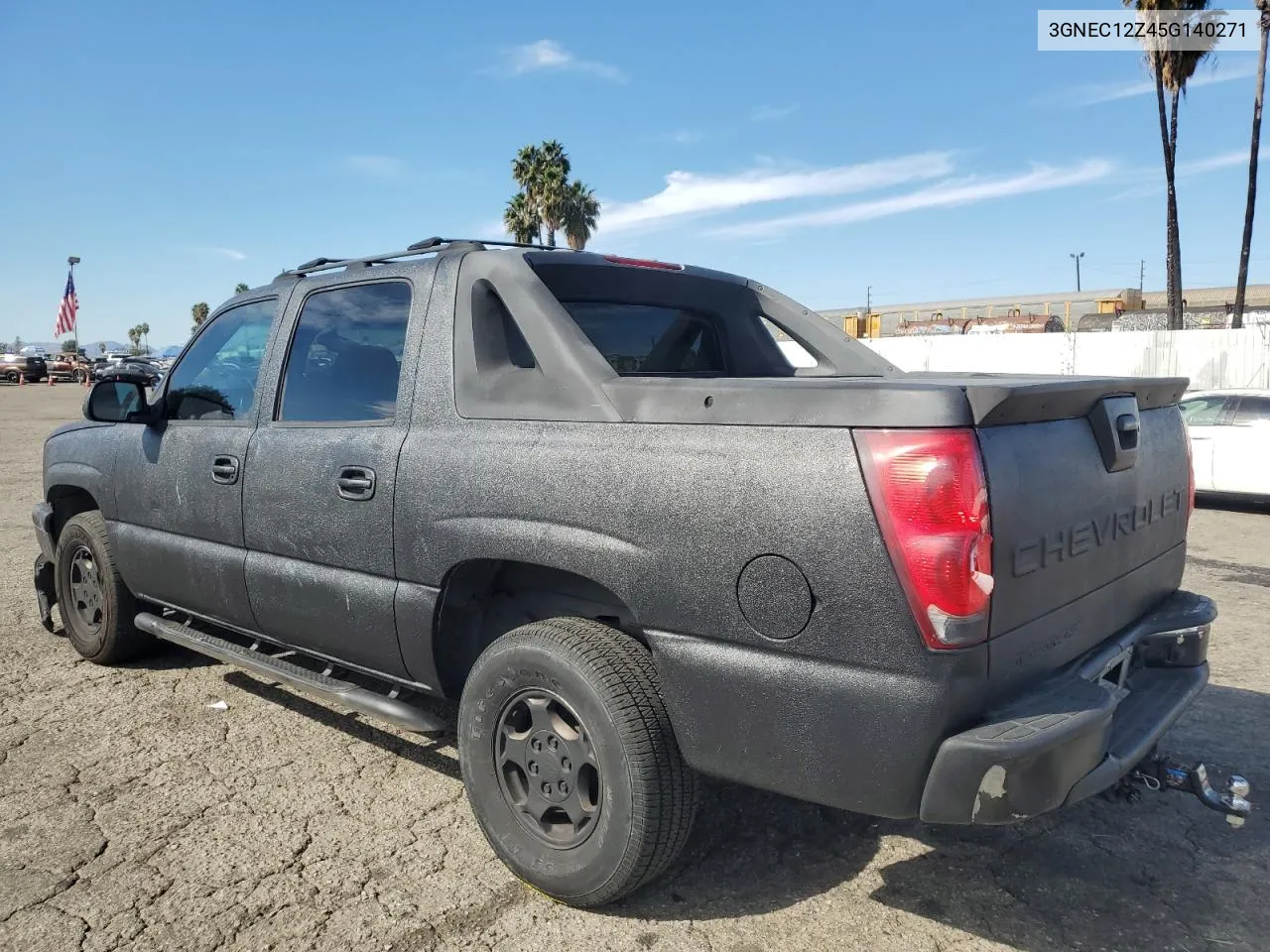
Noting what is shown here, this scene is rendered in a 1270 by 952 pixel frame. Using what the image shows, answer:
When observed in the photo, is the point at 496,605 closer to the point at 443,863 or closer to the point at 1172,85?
the point at 443,863

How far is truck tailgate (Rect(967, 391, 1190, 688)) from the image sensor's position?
85.4 inches

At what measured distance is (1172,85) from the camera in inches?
958

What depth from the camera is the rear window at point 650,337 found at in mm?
3443

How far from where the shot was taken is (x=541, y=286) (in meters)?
2.97

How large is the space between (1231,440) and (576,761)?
1072 cm

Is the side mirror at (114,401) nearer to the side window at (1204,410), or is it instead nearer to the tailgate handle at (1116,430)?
the tailgate handle at (1116,430)

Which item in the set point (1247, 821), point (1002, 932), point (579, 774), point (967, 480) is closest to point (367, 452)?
point (579, 774)

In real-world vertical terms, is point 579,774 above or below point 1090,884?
above

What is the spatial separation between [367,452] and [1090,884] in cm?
269

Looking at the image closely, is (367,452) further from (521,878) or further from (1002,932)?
(1002,932)

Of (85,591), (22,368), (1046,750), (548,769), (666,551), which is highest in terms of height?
(22,368)

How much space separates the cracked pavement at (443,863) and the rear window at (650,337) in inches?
65.3

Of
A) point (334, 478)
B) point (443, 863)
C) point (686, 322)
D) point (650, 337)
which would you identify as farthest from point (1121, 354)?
point (443, 863)

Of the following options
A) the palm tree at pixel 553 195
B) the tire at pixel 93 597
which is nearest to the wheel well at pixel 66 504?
the tire at pixel 93 597
